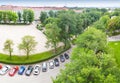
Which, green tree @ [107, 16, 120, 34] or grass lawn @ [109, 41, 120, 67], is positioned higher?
green tree @ [107, 16, 120, 34]

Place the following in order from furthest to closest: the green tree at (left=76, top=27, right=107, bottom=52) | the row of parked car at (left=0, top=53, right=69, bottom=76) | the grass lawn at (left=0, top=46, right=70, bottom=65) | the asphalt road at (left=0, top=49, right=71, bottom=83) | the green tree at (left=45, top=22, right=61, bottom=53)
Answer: the green tree at (left=45, top=22, right=61, bottom=53), the grass lawn at (left=0, top=46, right=70, bottom=65), the row of parked car at (left=0, top=53, right=69, bottom=76), the asphalt road at (left=0, top=49, right=71, bottom=83), the green tree at (left=76, top=27, right=107, bottom=52)

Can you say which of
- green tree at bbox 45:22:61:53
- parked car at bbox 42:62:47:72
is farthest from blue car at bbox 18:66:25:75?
green tree at bbox 45:22:61:53

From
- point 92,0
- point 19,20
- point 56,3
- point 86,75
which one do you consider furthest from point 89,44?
point 92,0

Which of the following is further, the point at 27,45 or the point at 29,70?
the point at 27,45

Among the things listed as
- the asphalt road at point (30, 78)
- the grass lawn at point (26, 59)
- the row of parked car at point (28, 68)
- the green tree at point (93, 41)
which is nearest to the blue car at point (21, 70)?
the row of parked car at point (28, 68)

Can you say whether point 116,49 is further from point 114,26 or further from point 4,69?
point 4,69

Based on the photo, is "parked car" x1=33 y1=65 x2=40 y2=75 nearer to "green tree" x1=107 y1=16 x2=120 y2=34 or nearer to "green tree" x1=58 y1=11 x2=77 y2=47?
"green tree" x1=58 y1=11 x2=77 y2=47

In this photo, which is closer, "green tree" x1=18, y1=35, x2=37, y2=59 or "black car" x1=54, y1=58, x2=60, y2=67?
"black car" x1=54, y1=58, x2=60, y2=67

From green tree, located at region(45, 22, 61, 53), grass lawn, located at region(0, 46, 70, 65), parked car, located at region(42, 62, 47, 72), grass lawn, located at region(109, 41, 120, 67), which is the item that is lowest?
parked car, located at region(42, 62, 47, 72)

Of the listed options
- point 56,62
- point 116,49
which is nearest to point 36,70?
point 56,62

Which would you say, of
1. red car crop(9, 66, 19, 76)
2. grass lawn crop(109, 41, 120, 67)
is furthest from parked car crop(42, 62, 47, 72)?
grass lawn crop(109, 41, 120, 67)

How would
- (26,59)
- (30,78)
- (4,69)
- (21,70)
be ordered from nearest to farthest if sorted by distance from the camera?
(30,78) → (21,70) → (4,69) → (26,59)

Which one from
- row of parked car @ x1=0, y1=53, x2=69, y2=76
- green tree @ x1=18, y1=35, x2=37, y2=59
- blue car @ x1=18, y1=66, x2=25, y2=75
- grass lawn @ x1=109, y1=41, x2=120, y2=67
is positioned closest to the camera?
grass lawn @ x1=109, y1=41, x2=120, y2=67
